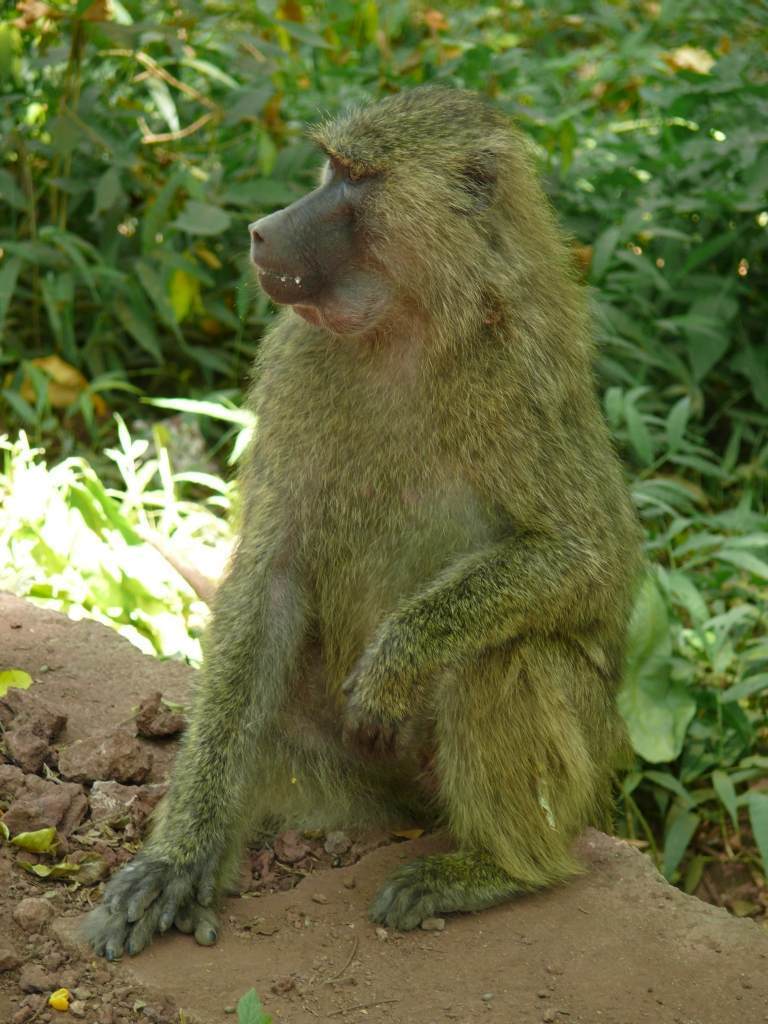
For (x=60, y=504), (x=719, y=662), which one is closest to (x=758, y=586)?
(x=719, y=662)

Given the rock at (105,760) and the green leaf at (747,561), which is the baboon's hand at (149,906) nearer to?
the rock at (105,760)

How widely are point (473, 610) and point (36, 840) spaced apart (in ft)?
3.70

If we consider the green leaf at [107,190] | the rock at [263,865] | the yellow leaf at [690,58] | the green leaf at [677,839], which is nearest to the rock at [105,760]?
the rock at [263,865]

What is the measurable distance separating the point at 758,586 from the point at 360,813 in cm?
219

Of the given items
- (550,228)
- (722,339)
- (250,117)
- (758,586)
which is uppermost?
(550,228)

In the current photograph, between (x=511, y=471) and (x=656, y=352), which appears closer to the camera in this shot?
(x=511, y=471)

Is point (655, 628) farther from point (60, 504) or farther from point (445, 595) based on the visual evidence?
point (60, 504)

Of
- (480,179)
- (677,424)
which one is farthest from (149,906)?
(677,424)

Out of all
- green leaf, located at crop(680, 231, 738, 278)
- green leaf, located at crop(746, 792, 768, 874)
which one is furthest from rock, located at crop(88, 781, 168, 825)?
green leaf, located at crop(680, 231, 738, 278)

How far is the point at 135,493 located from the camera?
507 cm

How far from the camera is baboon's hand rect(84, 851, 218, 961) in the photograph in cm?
303

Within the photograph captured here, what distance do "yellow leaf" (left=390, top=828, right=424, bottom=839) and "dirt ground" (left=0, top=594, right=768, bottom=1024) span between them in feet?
0.07

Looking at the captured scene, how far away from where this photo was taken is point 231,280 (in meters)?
6.42

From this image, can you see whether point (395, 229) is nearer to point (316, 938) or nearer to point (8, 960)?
point (316, 938)
